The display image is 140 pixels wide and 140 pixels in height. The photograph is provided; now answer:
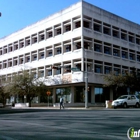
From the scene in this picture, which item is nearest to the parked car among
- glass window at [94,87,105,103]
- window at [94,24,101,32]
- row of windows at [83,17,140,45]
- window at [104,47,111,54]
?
glass window at [94,87,105,103]

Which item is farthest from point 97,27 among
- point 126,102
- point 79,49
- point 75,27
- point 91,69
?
point 126,102

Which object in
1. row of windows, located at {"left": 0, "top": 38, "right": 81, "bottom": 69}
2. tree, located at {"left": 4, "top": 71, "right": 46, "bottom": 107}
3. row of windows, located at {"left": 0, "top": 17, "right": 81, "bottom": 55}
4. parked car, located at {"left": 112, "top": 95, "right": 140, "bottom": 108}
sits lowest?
parked car, located at {"left": 112, "top": 95, "right": 140, "bottom": 108}

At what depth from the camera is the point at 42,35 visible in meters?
54.6

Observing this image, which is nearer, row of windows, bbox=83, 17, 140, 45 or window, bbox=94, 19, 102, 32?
row of windows, bbox=83, 17, 140, 45

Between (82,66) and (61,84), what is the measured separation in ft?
20.8

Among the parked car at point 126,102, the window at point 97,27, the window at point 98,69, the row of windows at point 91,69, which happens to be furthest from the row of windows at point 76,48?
the parked car at point 126,102

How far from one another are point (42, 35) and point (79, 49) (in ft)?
42.2

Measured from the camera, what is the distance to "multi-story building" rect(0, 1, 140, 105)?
150ft

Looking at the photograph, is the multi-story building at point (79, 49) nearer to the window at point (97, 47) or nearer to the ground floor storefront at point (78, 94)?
the ground floor storefront at point (78, 94)

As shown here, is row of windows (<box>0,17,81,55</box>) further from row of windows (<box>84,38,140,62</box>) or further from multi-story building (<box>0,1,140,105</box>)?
row of windows (<box>84,38,140,62</box>)

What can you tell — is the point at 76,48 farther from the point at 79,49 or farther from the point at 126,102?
the point at 126,102

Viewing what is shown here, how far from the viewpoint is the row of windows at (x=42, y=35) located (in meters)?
48.2

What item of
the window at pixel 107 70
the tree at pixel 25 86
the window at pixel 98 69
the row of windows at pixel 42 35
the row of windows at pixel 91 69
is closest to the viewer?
the row of windows at pixel 91 69

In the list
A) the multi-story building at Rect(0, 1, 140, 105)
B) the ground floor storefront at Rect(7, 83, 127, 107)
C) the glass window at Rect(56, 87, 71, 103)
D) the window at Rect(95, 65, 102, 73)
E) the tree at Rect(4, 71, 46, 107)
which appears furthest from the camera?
the glass window at Rect(56, 87, 71, 103)
